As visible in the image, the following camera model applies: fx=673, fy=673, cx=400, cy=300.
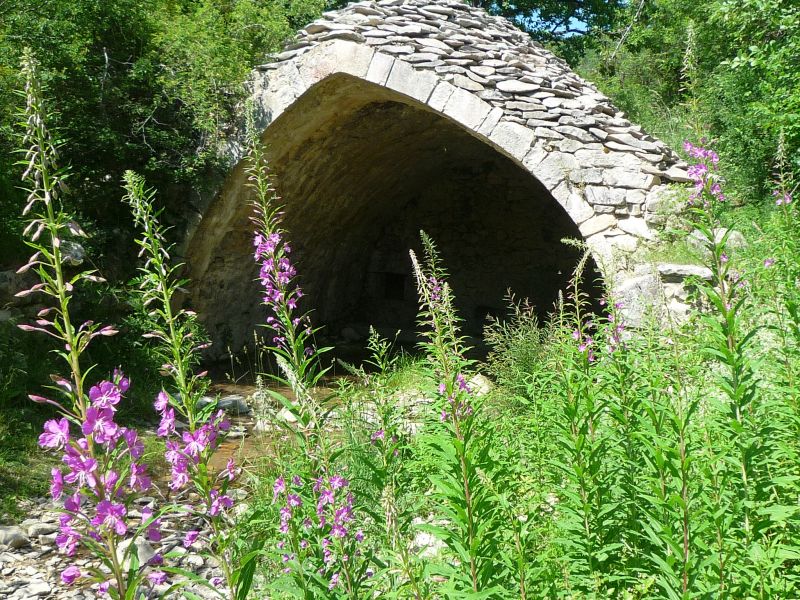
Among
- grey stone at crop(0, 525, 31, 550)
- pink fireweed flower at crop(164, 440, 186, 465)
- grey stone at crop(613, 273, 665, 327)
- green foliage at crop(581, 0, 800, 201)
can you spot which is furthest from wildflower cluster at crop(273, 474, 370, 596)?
grey stone at crop(613, 273, 665, 327)

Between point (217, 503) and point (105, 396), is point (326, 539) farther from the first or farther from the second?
point (105, 396)

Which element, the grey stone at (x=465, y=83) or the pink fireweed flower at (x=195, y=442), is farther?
the grey stone at (x=465, y=83)

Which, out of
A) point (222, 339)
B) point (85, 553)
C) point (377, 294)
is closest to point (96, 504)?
point (85, 553)

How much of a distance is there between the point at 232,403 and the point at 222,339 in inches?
77.7

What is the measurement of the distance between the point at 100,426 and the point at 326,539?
95 cm

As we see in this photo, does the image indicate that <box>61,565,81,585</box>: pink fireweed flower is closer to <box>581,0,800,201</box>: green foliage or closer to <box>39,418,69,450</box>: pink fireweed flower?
<box>39,418,69,450</box>: pink fireweed flower

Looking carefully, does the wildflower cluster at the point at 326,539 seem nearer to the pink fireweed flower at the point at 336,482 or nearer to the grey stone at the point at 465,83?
the pink fireweed flower at the point at 336,482

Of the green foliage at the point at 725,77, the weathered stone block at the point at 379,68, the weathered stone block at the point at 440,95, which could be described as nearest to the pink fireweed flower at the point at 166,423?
the green foliage at the point at 725,77

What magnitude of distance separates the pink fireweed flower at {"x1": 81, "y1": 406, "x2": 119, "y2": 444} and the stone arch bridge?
9.48 feet

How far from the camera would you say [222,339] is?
8.48 m

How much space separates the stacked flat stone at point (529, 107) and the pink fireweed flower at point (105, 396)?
502 cm

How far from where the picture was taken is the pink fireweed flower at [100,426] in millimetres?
1312

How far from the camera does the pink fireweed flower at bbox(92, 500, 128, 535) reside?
1263 mm

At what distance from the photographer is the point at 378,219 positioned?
11227 millimetres
